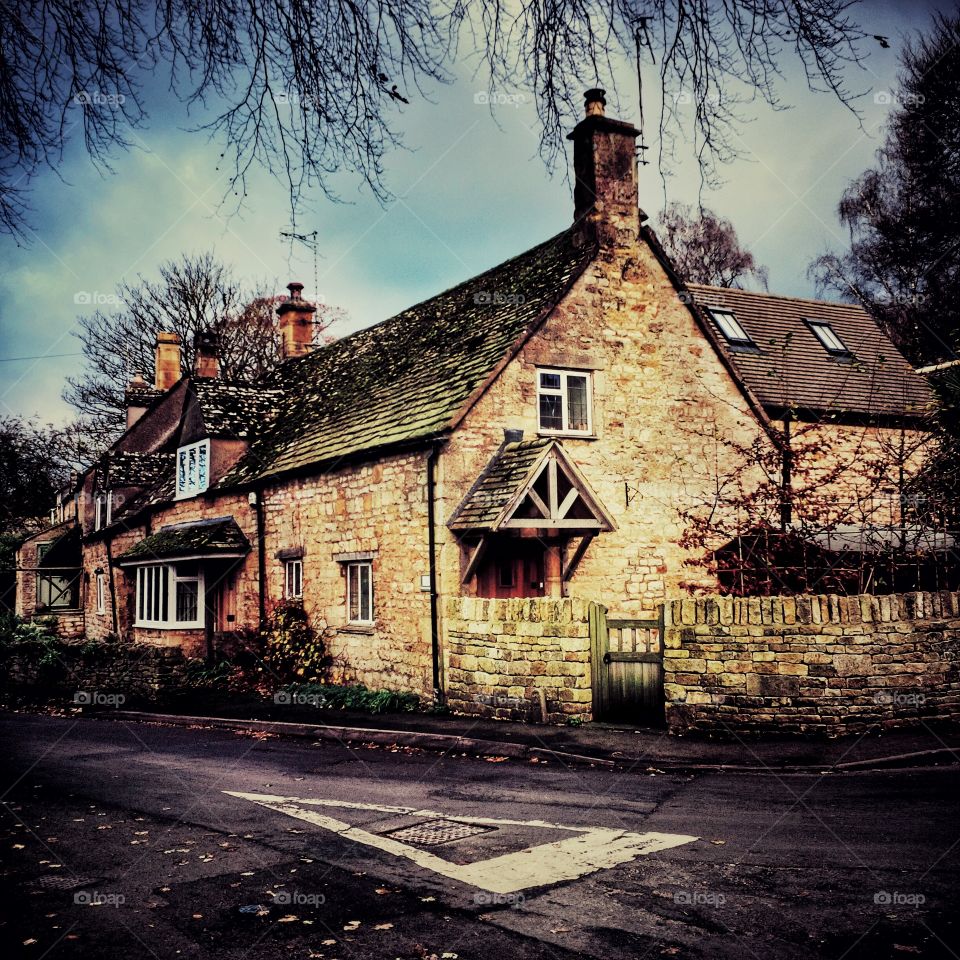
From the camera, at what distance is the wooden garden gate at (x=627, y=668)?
12.0 meters

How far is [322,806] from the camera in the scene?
8031mm

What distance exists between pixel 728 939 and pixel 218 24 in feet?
17.7

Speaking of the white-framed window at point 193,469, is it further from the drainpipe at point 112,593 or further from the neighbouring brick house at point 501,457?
the drainpipe at point 112,593

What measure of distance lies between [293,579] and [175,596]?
15.9ft

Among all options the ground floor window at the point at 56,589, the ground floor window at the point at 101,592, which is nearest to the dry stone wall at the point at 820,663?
the ground floor window at the point at 101,592

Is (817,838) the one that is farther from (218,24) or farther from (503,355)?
(503,355)

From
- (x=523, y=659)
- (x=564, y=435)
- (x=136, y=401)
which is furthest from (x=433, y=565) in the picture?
(x=136, y=401)

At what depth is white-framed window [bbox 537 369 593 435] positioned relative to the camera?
52.8 feet

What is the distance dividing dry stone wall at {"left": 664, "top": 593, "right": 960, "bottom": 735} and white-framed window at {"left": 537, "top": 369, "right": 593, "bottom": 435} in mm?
5848

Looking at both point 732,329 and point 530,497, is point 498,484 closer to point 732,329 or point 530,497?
point 530,497

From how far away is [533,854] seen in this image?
6.28 m

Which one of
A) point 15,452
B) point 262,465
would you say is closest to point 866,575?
point 262,465

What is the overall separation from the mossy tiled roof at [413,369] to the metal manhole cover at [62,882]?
939 cm

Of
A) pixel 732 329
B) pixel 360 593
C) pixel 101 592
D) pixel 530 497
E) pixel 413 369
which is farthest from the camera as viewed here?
pixel 101 592
